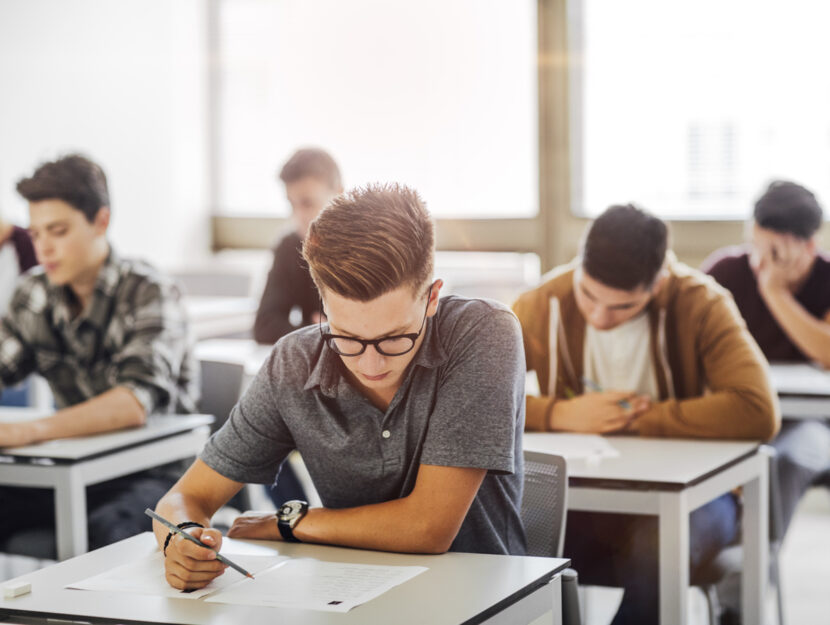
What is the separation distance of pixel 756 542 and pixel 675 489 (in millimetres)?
523

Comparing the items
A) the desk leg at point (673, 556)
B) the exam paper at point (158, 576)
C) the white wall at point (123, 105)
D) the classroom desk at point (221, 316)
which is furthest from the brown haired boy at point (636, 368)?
the white wall at point (123, 105)

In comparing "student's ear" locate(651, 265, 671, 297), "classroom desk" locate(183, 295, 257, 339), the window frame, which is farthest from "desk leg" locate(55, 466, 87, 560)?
Answer: the window frame

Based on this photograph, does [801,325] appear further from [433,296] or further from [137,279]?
[433,296]

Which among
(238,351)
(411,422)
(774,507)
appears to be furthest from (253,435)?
(238,351)

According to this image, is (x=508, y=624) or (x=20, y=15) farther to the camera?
(x=20, y=15)

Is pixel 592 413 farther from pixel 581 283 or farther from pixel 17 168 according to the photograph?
pixel 17 168

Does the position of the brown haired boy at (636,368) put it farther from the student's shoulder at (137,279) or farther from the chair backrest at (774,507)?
the student's shoulder at (137,279)

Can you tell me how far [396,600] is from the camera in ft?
4.79

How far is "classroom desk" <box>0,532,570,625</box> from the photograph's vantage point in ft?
4.61

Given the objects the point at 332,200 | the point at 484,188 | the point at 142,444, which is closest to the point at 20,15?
the point at 484,188

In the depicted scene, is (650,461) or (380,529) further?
(650,461)

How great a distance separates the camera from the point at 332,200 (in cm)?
170

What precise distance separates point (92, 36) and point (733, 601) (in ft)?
14.8

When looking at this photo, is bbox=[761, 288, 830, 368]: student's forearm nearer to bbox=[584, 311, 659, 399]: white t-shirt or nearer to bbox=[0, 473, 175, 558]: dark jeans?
bbox=[584, 311, 659, 399]: white t-shirt
